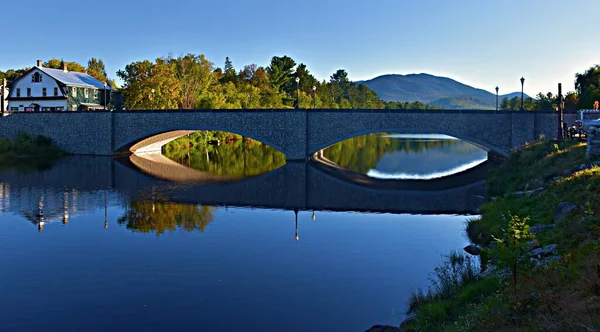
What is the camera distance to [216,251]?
17.9 meters

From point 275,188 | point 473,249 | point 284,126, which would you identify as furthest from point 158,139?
point 473,249

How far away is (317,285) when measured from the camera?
1427 centimetres

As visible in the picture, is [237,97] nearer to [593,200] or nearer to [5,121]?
[5,121]

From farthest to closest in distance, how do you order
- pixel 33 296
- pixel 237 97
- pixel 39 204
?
1. pixel 237 97
2. pixel 39 204
3. pixel 33 296

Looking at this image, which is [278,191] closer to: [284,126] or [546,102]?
[284,126]

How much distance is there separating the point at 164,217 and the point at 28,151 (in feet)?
122

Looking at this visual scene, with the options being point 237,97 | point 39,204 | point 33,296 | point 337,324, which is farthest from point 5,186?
point 237,97

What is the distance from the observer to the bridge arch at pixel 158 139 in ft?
174

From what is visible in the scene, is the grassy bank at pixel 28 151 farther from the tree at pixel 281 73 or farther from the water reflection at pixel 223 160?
the tree at pixel 281 73

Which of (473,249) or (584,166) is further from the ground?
(584,166)

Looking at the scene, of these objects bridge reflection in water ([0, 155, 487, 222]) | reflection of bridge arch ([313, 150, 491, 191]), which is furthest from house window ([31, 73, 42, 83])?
reflection of bridge arch ([313, 150, 491, 191])

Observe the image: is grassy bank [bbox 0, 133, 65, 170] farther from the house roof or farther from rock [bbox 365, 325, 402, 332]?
rock [bbox 365, 325, 402, 332]

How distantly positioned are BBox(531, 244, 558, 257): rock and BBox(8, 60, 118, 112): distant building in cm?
6286

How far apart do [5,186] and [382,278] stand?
26.3 meters
